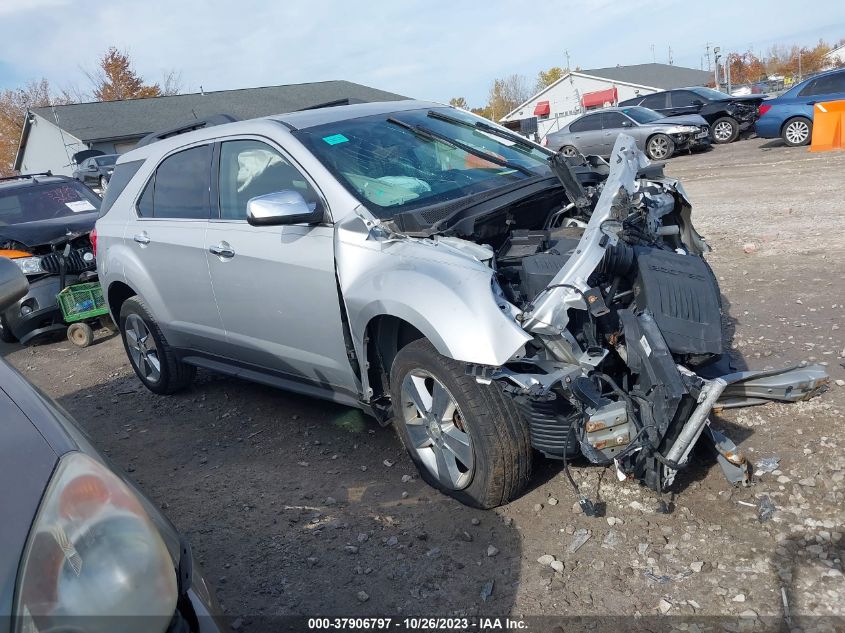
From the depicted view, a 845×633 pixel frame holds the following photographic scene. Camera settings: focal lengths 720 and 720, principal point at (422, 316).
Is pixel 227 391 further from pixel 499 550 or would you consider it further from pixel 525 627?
pixel 525 627

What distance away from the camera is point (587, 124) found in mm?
19594

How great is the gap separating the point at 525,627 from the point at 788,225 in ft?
22.5

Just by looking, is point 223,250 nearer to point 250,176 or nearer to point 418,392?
point 250,176

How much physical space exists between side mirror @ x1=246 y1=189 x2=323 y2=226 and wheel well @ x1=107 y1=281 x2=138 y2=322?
8.11ft

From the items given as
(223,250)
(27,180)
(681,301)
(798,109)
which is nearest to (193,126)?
(223,250)

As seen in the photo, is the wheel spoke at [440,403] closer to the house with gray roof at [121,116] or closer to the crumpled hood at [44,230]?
the crumpled hood at [44,230]

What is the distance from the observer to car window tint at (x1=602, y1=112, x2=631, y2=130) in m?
19.0

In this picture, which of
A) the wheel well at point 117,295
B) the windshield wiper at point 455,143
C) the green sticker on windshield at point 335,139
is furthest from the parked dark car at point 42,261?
the windshield wiper at point 455,143

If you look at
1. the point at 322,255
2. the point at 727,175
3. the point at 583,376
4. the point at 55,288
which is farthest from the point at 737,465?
the point at 727,175

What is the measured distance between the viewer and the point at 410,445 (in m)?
3.60

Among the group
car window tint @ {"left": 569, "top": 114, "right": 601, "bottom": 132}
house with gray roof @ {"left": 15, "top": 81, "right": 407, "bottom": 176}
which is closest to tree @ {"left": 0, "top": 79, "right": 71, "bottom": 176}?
house with gray roof @ {"left": 15, "top": 81, "right": 407, "bottom": 176}

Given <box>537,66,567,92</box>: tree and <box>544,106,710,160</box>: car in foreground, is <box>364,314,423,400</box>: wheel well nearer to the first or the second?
<box>544,106,710,160</box>: car in foreground

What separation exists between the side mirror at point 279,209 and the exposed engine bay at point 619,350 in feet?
2.56

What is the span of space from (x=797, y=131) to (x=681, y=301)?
14815 mm
